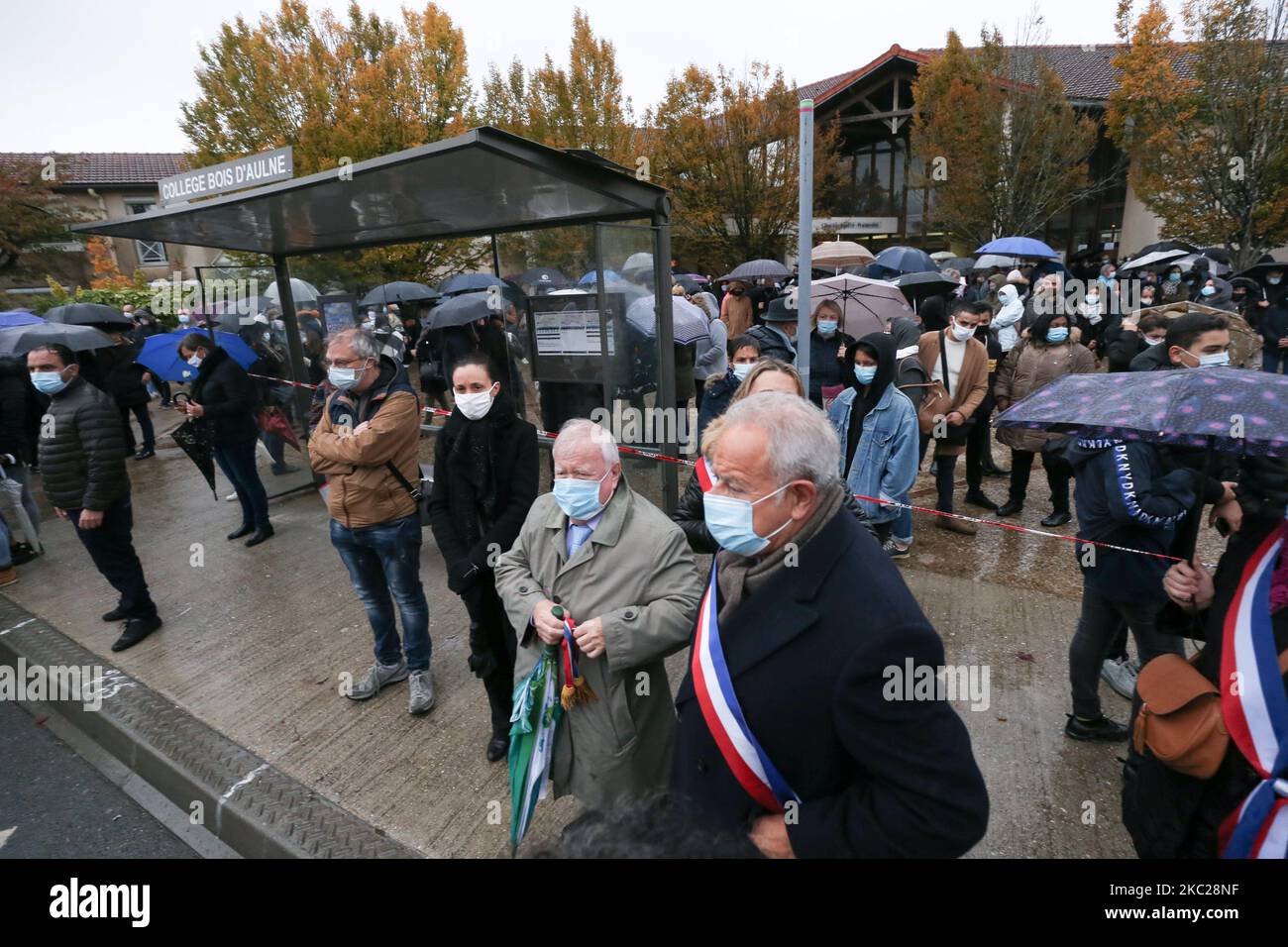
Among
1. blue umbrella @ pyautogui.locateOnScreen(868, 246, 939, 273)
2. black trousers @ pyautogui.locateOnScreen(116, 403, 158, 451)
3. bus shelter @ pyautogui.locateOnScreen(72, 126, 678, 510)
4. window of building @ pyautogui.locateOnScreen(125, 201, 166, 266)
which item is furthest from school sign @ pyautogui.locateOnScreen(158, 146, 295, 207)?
window of building @ pyautogui.locateOnScreen(125, 201, 166, 266)

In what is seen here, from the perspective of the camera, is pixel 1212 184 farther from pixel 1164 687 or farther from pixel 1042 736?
pixel 1164 687

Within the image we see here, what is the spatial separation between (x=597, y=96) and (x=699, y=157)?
12.7ft

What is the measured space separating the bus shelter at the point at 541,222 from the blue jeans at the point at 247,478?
1971 millimetres

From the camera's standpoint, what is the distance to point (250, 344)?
784 cm

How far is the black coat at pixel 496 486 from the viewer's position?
3.27 metres

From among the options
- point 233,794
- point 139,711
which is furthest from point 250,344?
point 233,794

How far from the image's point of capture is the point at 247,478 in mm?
6461

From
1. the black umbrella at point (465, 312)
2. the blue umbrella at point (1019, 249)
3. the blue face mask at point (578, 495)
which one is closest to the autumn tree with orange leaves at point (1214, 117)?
the blue umbrella at point (1019, 249)

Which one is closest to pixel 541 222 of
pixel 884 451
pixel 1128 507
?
pixel 884 451

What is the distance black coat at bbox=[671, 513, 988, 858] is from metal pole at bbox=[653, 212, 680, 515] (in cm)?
348

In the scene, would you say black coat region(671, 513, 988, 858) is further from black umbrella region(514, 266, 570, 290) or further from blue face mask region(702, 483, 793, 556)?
black umbrella region(514, 266, 570, 290)

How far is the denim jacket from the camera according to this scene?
4902 millimetres

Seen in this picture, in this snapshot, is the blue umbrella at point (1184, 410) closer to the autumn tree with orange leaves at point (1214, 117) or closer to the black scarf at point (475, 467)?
the black scarf at point (475, 467)

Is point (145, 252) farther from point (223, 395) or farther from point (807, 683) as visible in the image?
point (807, 683)
